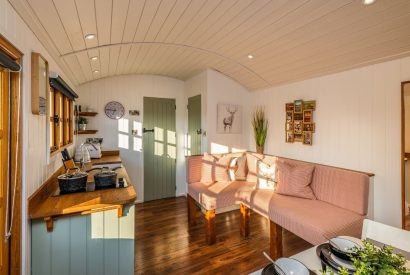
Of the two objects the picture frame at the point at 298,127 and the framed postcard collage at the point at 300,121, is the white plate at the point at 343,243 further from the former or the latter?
the picture frame at the point at 298,127

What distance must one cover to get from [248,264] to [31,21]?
9.07ft

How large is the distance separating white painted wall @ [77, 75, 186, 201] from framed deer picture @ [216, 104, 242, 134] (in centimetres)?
98

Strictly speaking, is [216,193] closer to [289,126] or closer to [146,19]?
[289,126]

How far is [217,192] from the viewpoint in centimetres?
286

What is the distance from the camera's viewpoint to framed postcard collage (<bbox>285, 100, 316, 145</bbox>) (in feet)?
9.56

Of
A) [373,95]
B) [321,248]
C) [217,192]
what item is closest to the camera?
[321,248]

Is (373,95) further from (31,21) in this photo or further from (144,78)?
(144,78)

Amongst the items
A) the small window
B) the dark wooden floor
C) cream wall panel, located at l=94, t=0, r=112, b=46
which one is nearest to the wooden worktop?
the small window

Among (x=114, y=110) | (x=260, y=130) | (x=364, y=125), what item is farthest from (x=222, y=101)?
(x=364, y=125)

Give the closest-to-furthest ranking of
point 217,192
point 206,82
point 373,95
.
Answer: point 373,95
point 217,192
point 206,82

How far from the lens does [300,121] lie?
10.0ft

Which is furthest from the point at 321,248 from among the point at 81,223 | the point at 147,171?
the point at 147,171

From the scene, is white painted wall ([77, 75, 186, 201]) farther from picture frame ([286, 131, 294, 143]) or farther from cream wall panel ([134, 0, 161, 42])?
picture frame ([286, 131, 294, 143])

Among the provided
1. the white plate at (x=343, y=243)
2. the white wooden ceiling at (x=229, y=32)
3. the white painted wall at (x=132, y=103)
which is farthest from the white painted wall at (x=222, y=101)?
the white plate at (x=343, y=243)
